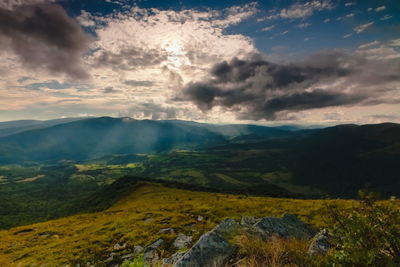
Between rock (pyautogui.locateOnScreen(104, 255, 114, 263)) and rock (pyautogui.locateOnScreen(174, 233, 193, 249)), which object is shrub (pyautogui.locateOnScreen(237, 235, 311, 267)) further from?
rock (pyautogui.locateOnScreen(104, 255, 114, 263))

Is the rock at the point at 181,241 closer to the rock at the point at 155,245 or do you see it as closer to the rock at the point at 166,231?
the rock at the point at 155,245

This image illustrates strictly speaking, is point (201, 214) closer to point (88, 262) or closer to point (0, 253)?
point (88, 262)

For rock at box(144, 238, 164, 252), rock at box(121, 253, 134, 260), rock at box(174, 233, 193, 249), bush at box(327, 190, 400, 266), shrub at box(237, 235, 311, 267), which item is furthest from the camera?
rock at box(144, 238, 164, 252)

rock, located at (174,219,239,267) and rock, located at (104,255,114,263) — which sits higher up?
rock, located at (174,219,239,267)

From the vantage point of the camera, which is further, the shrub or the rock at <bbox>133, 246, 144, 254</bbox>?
the rock at <bbox>133, 246, 144, 254</bbox>

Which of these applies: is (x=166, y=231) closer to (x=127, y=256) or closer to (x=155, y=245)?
(x=155, y=245)

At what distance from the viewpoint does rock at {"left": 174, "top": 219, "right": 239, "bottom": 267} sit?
27.4 feet

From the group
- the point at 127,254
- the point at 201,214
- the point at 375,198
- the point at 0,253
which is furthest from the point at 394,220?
the point at 0,253

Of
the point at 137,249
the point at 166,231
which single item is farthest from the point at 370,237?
the point at 166,231

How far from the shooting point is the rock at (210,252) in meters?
8.36

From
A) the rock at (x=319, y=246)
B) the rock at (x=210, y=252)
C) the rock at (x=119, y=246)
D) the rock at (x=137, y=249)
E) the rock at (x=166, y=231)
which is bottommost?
the rock at (x=119, y=246)

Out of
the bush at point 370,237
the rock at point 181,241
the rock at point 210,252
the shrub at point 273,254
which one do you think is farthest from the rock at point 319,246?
the rock at point 181,241

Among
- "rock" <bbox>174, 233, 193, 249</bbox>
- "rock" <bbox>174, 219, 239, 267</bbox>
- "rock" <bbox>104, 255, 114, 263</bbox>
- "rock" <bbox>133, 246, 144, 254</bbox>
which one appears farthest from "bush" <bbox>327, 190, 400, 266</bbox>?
"rock" <bbox>104, 255, 114, 263</bbox>

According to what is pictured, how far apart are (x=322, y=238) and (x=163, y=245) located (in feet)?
60.4
